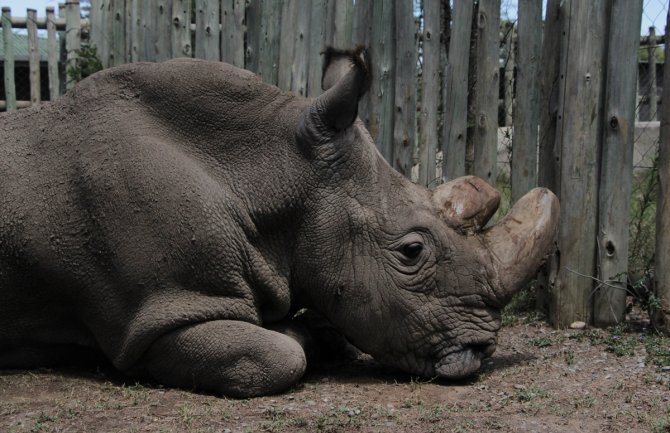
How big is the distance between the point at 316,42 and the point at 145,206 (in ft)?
12.4

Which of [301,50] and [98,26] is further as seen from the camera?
[98,26]

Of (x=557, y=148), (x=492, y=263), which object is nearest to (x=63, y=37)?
(x=557, y=148)

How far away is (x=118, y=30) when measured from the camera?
11.8 m

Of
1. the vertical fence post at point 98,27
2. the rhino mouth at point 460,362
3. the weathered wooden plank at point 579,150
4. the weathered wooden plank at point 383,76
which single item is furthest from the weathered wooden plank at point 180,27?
the rhino mouth at point 460,362

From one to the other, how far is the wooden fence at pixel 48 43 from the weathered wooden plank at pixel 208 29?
5611mm

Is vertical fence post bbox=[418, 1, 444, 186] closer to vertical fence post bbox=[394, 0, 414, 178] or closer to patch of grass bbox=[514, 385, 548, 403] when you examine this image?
vertical fence post bbox=[394, 0, 414, 178]

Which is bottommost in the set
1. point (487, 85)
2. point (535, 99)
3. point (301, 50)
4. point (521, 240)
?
point (521, 240)

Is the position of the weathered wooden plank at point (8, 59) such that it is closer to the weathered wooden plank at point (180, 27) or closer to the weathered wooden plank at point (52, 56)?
the weathered wooden plank at point (52, 56)

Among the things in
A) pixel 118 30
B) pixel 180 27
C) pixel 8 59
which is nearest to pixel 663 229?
pixel 180 27

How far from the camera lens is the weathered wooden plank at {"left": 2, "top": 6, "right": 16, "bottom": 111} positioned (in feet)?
49.6

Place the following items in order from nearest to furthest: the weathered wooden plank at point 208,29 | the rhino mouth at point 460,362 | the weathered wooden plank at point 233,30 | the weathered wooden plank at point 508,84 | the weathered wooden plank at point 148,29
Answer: the rhino mouth at point 460,362 < the weathered wooden plank at point 508,84 < the weathered wooden plank at point 233,30 < the weathered wooden plank at point 208,29 < the weathered wooden plank at point 148,29

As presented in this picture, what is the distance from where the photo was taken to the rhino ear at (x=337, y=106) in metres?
4.69

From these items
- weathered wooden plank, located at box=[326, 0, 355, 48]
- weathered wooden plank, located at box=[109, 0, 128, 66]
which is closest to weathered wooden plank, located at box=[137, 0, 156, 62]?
weathered wooden plank, located at box=[109, 0, 128, 66]

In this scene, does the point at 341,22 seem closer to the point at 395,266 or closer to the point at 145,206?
the point at 395,266
